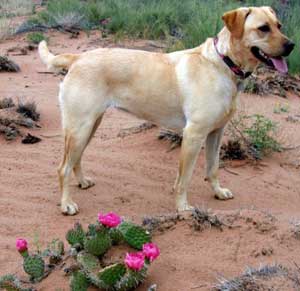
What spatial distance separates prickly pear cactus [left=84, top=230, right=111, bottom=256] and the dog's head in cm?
235

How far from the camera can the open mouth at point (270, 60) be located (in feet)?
19.0

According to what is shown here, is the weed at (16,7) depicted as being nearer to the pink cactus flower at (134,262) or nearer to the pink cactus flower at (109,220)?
the pink cactus flower at (109,220)

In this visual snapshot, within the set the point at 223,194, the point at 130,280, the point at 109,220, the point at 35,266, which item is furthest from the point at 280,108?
the point at 130,280

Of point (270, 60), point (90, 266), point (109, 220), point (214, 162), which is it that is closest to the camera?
point (90, 266)

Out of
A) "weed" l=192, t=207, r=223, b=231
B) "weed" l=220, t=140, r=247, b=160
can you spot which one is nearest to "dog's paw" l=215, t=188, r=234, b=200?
"weed" l=220, t=140, r=247, b=160

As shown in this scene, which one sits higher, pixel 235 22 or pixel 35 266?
pixel 235 22

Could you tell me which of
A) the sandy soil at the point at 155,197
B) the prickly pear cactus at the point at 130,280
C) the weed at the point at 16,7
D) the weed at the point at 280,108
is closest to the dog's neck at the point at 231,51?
the sandy soil at the point at 155,197

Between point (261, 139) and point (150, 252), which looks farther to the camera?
point (261, 139)

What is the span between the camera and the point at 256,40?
5.76 m

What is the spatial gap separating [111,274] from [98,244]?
13.1 inches

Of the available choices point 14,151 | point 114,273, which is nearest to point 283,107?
point 14,151

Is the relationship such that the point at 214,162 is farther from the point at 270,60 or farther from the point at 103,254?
the point at 103,254

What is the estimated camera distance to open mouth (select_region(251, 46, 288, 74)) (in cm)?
578

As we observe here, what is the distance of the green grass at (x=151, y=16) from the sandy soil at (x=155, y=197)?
415 cm
